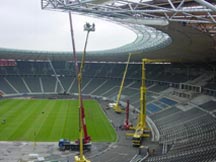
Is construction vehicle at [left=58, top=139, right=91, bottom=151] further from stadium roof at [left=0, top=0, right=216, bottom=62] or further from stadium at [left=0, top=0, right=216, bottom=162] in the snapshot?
stadium roof at [left=0, top=0, right=216, bottom=62]

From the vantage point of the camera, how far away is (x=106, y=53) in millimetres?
83562

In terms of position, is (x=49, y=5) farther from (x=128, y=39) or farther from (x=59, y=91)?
(x=59, y=91)

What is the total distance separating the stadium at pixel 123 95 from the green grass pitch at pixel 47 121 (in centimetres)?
13

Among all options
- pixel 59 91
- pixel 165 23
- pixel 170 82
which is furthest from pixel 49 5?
pixel 59 91

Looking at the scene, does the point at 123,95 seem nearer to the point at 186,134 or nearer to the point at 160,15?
the point at 186,134

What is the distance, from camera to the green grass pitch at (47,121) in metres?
46.1

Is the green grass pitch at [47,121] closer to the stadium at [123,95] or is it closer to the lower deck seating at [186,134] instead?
the stadium at [123,95]

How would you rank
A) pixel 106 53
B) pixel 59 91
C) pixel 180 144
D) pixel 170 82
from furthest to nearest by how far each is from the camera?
pixel 59 91, pixel 106 53, pixel 170 82, pixel 180 144

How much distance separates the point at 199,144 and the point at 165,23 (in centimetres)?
1221

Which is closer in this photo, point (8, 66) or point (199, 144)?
point (199, 144)

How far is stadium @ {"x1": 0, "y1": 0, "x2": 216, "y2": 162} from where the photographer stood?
31859mm

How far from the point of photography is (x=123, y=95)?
81.8m

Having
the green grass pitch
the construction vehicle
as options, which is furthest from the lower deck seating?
the construction vehicle

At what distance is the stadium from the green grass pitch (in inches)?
5.2
